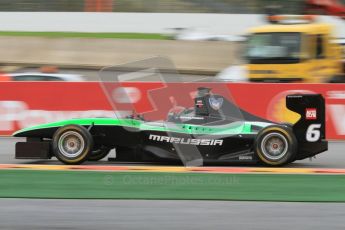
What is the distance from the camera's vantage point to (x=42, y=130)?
975cm

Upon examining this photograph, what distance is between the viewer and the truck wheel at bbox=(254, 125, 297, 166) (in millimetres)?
9367

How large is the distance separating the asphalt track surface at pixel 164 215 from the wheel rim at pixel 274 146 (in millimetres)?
2639

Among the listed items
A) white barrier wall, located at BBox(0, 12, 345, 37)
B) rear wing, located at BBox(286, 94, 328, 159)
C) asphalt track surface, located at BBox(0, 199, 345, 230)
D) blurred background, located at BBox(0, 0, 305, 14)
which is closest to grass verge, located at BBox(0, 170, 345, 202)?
asphalt track surface, located at BBox(0, 199, 345, 230)

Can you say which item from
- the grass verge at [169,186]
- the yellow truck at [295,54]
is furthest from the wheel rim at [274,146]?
the yellow truck at [295,54]

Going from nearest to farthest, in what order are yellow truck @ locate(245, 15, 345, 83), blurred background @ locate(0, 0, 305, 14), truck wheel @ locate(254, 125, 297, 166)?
1. truck wheel @ locate(254, 125, 297, 166)
2. yellow truck @ locate(245, 15, 345, 83)
3. blurred background @ locate(0, 0, 305, 14)

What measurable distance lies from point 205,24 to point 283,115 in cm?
1504

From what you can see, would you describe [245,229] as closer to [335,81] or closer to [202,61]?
[335,81]

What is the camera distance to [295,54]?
17.1 metres

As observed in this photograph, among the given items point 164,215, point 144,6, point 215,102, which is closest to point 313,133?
point 215,102

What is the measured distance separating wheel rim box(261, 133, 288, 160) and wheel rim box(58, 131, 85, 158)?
2.53 m

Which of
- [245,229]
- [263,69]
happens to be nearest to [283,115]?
[263,69]

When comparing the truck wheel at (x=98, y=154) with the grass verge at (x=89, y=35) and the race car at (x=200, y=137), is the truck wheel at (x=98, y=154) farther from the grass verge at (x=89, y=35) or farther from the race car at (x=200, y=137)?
the grass verge at (x=89, y=35)

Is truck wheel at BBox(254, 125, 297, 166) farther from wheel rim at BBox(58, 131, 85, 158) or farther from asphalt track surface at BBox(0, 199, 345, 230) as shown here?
asphalt track surface at BBox(0, 199, 345, 230)

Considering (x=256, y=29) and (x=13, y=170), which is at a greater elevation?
(x=256, y=29)
